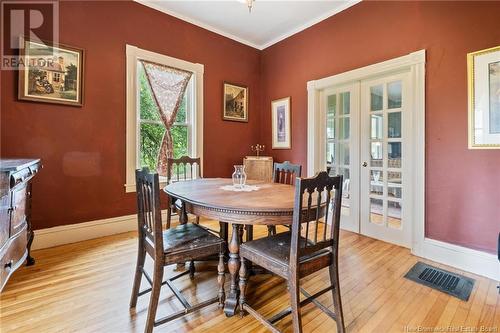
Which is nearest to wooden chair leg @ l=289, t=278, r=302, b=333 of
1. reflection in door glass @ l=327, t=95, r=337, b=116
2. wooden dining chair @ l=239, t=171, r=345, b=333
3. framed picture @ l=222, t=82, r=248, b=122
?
wooden dining chair @ l=239, t=171, r=345, b=333

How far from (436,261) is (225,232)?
2.13 metres

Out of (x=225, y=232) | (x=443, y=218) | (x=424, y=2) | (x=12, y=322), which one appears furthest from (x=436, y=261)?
(x=12, y=322)

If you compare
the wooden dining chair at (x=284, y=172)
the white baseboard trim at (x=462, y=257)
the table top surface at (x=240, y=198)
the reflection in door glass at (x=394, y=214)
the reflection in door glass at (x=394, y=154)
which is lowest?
the white baseboard trim at (x=462, y=257)

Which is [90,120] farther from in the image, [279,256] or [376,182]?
[376,182]

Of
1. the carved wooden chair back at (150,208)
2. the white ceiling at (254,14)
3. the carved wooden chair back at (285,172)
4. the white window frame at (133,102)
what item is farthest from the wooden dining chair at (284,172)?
the white ceiling at (254,14)

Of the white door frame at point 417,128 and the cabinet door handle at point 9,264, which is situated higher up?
the white door frame at point 417,128

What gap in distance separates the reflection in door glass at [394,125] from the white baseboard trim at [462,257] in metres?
1.20

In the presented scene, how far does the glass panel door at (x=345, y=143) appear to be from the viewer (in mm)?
3375

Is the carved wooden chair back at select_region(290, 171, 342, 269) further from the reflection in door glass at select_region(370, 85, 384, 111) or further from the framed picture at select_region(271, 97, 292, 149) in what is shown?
the framed picture at select_region(271, 97, 292, 149)

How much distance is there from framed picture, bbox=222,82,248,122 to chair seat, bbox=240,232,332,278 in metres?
2.96

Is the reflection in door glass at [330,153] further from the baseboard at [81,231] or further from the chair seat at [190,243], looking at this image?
the baseboard at [81,231]

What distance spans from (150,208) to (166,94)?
2514 millimetres

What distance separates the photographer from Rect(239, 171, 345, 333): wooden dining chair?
1.34m

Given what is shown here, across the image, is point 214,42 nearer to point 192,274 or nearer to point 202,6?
point 202,6
